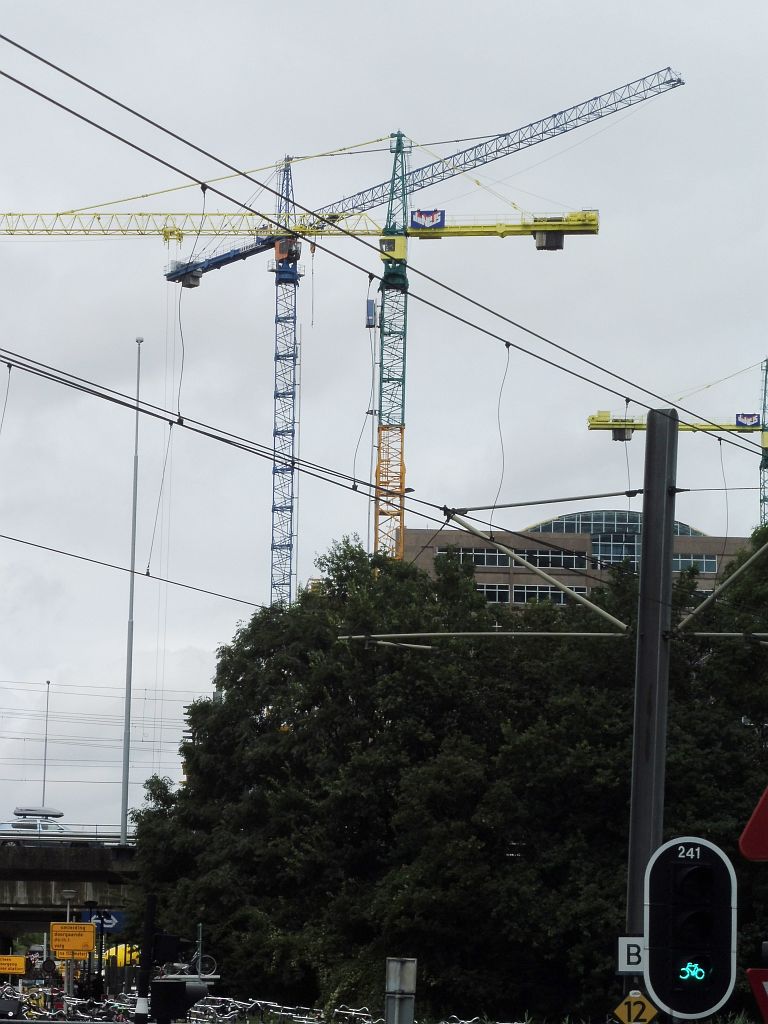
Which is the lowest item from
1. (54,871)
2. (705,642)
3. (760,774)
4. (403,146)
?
(54,871)

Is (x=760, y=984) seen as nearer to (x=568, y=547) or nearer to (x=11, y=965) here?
(x=11, y=965)

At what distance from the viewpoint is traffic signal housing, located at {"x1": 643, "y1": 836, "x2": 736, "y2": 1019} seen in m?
9.00

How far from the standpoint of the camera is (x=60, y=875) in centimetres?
5500

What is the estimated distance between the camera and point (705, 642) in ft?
117

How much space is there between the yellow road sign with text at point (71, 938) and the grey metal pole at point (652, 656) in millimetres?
27900

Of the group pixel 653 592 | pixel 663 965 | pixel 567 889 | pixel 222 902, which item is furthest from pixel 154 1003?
pixel 222 902

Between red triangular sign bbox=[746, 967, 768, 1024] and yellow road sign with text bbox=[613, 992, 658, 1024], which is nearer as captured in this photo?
red triangular sign bbox=[746, 967, 768, 1024]

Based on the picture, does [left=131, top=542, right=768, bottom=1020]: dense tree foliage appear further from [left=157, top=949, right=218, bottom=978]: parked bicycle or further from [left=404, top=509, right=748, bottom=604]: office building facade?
[left=404, top=509, right=748, bottom=604]: office building facade

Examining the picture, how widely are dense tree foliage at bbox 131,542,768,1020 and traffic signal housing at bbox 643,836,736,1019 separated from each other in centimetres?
2338

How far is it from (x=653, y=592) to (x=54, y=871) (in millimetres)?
41361

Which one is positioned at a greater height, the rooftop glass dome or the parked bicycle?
the rooftop glass dome

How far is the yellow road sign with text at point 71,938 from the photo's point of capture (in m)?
41.5

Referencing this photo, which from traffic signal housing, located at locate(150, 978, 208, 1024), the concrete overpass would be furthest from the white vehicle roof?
traffic signal housing, located at locate(150, 978, 208, 1024)

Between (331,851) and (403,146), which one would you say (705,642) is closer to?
(331,851)
